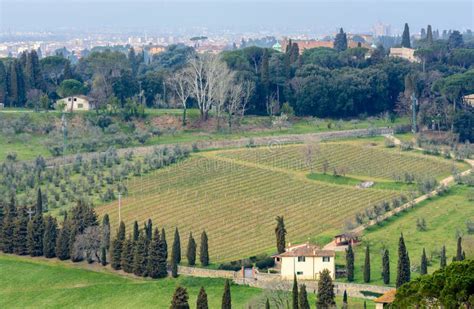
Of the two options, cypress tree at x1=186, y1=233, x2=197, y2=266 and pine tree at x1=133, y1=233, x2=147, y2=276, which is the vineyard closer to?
cypress tree at x1=186, y1=233, x2=197, y2=266

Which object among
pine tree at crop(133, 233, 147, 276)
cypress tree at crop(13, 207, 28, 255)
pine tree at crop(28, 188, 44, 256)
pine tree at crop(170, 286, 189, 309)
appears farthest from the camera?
cypress tree at crop(13, 207, 28, 255)

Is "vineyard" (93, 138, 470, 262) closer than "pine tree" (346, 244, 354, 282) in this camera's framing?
No

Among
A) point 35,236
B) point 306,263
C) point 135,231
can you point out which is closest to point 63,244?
point 35,236

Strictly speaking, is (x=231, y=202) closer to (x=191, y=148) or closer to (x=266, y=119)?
(x=191, y=148)

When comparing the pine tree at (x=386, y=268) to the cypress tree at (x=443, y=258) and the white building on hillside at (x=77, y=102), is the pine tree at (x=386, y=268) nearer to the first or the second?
the cypress tree at (x=443, y=258)

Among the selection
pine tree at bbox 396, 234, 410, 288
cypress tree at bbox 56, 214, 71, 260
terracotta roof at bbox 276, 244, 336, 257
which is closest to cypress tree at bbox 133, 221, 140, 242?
cypress tree at bbox 56, 214, 71, 260
